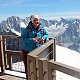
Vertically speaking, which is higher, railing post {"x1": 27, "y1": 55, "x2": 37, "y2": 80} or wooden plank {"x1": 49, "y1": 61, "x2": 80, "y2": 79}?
wooden plank {"x1": 49, "y1": 61, "x2": 80, "y2": 79}

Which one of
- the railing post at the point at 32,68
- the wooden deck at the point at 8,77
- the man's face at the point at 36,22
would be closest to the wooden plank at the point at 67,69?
the railing post at the point at 32,68

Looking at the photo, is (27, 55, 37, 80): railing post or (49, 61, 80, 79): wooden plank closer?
(49, 61, 80, 79): wooden plank

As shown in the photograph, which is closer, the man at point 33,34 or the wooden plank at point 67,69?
the wooden plank at point 67,69

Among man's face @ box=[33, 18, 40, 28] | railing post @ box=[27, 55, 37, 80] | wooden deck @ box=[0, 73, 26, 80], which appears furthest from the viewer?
wooden deck @ box=[0, 73, 26, 80]

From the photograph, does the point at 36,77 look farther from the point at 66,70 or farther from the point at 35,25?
the point at 35,25

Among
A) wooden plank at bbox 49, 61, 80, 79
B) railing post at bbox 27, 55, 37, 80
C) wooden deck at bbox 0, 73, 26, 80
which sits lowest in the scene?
wooden deck at bbox 0, 73, 26, 80

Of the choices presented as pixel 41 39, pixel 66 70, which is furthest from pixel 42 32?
pixel 66 70

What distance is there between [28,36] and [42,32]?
361mm

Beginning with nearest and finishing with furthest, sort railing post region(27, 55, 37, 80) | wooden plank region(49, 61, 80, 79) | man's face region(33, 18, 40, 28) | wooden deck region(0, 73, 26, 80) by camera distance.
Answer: wooden plank region(49, 61, 80, 79) → railing post region(27, 55, 37, 80) → man's face region(33, 18, 40, 28) → wooden deck region(0, 73, 26, 80)

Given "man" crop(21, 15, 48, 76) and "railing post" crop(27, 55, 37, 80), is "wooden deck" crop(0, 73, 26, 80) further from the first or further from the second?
"railing post" crop(27, 55, 37, 80)

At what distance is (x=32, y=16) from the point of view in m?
6.30

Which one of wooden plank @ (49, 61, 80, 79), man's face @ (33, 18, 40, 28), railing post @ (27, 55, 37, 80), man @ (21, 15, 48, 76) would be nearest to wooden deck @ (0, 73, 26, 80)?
man @ (21, 15, 48, 76)

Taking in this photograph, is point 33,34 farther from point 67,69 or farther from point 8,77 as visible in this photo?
point 67,69

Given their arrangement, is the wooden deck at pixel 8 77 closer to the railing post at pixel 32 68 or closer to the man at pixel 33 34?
the man at pixel 33 34
